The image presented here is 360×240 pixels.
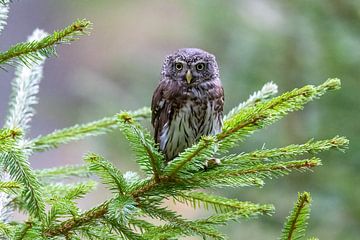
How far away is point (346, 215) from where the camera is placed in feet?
13.6

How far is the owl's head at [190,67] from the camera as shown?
2900 millimetres

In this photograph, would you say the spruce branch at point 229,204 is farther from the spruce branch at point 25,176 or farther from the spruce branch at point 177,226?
the spruce branch at point 25,176

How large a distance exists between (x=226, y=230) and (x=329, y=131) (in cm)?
102

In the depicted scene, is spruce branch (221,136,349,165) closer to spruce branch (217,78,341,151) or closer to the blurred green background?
spruce branch (217,78,341,151)

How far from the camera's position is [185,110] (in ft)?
8.86

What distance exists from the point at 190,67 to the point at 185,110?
0.33 m

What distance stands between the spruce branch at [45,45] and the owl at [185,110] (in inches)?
42.2

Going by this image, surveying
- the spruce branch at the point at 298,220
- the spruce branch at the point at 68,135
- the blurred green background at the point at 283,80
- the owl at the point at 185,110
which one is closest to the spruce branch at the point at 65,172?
the spruce branch at the point at 68,135

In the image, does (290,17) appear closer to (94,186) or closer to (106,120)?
(106,120)

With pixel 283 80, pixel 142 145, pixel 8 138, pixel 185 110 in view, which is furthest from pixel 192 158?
pixel 283 80

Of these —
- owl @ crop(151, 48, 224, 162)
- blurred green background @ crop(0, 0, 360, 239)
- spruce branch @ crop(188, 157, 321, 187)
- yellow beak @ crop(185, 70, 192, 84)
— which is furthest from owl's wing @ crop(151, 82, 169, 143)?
blurred green background @ crop(0, 0, 360, 239)

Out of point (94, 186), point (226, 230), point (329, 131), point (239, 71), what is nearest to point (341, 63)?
point (329, 131)

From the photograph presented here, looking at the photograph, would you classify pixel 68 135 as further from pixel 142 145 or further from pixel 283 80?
pixel 283 80

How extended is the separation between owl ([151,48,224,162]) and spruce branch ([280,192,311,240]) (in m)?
1.09
